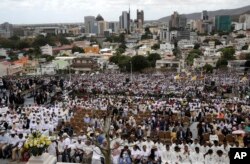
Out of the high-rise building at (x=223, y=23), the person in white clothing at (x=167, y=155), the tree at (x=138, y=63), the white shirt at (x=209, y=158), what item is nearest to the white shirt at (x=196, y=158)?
the white shirt at (x=209, y=158)

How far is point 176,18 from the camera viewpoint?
173 meters

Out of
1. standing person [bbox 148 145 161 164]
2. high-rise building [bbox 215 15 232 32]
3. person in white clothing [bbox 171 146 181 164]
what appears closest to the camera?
standing person [bbox 148 145 161 164]

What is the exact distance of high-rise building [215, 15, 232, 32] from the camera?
6432 inches

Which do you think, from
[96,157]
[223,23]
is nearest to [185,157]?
[96,157]

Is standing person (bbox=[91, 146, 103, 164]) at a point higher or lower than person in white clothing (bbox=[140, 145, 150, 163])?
lower

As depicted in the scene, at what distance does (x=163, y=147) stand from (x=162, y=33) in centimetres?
11546

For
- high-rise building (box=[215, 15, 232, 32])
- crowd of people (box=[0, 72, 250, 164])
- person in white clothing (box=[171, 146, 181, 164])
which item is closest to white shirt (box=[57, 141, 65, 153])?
crowd of people (box=[0, 72, 250, 164])

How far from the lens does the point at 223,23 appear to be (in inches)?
6462

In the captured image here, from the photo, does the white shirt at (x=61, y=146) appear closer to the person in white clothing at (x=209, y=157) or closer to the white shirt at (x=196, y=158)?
the white shirt at (x=196, y=158)

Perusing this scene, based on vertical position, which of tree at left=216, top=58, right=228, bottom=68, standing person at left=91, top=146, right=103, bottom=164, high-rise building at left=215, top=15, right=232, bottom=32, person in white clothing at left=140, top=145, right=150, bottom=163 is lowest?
tree at left=216, top=58, right=228, bottom=68

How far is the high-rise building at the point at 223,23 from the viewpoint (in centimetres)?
16338

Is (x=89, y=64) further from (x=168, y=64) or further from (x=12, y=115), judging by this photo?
(x=12, y=115)

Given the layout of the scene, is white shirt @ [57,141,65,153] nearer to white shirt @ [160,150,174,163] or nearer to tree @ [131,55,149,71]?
white shirt @ [160,150,174,163]

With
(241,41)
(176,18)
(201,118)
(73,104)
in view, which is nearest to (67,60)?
(73,104)
